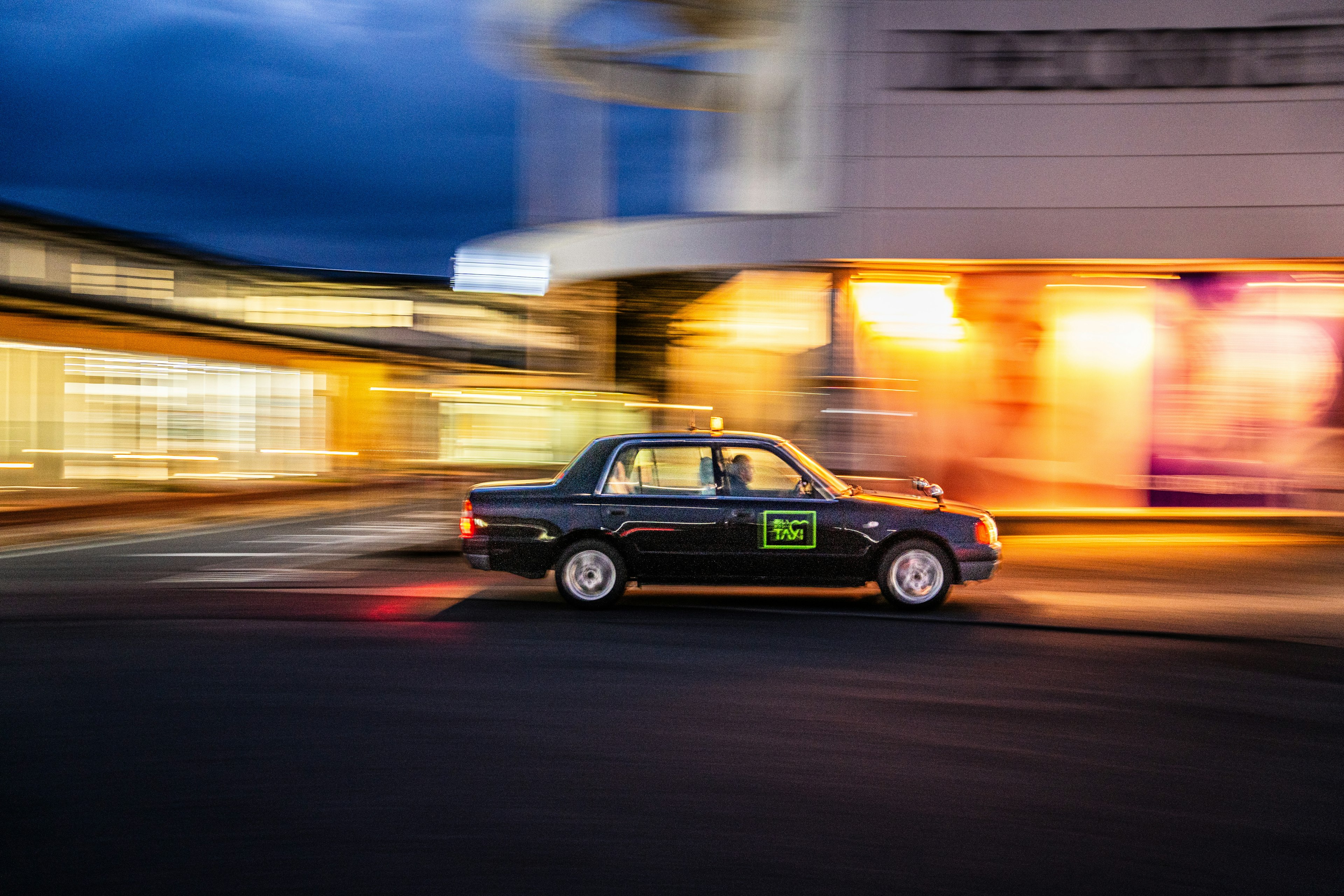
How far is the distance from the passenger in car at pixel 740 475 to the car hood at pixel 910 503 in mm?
766

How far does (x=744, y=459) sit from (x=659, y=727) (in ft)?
12.8

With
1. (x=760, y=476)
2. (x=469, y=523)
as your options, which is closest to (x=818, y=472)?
(x=760, y=476)

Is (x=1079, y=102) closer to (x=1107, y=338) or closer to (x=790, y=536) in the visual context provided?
(x=1107, y=338)

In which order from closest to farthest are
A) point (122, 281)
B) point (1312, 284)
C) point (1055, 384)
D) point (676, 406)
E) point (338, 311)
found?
1. point (1312, 284)
2. point (1055, 384)
3. point (676, 406)
4. point (122, 281)
5. point (338, 311)

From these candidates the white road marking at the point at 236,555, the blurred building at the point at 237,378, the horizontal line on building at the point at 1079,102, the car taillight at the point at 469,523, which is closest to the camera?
the car taillight at the point at 469,523

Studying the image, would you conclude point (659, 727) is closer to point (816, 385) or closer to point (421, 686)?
point (421, 686)

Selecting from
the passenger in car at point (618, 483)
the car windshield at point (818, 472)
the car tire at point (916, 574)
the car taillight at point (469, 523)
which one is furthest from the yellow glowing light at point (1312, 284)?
the car taillight at point (469, 523)

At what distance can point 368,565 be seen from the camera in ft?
39.8

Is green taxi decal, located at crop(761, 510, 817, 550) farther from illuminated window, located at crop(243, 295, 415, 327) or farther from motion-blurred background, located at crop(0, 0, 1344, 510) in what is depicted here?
illuminated window, located at crop(243, 295, 415, 327)

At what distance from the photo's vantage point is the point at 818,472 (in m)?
9.02

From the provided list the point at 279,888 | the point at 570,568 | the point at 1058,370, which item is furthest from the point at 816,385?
the point at 279,888

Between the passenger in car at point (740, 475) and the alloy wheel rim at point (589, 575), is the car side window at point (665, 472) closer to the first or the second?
the passenger in car at point (740, 475)

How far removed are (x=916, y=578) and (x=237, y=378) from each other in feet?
74.2

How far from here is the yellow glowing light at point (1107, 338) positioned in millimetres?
16375
